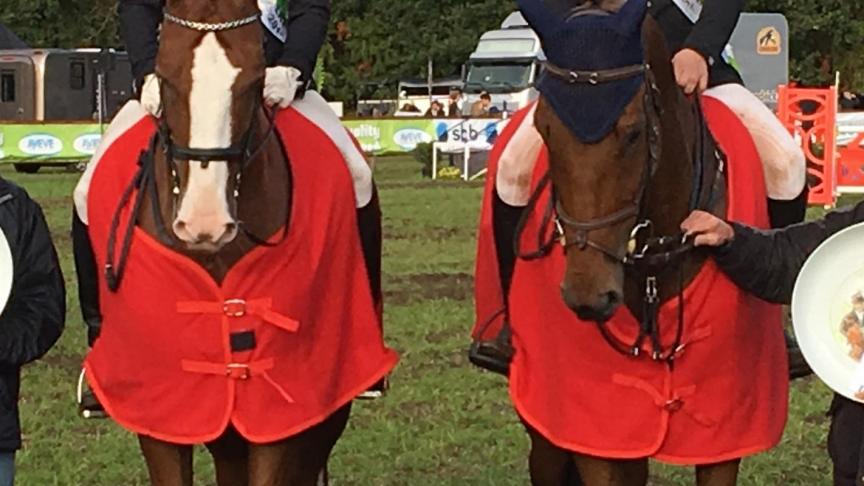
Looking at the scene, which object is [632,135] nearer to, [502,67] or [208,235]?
[208,235]

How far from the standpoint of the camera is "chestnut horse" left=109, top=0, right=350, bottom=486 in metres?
5.10

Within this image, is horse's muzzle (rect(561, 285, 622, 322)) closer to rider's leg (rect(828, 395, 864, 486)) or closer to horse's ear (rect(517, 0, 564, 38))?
horse's ear (rect(517, 0, 564, 38))

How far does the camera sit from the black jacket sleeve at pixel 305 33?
6355mm

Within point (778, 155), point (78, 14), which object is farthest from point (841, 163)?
point (78, 14)

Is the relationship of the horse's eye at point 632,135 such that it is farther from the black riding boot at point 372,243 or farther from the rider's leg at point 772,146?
the black riding boot at point 372,243

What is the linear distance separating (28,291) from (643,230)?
226 cm

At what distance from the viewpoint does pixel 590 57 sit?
4918 mm

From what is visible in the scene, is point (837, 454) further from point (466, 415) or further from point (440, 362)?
point (440, 362)

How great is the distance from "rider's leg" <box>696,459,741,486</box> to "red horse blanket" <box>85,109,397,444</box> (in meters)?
1.38

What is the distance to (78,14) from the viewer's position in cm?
6369

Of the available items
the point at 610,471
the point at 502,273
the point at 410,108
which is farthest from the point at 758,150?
the point at 410,108

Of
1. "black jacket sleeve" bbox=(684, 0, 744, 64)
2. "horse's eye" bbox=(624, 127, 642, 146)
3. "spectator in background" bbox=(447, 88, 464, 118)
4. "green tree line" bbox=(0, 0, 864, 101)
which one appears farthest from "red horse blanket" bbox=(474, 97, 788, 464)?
"green tree line" bbox=(0, 0, 864, 101)

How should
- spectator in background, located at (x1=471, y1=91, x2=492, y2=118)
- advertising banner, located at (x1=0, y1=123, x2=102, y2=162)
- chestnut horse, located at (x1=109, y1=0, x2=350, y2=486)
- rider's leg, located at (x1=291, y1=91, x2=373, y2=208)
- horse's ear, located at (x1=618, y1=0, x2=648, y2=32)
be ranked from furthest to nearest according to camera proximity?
1. spectator in background, located at (x1=471, y1=91, x2=492, y2=118)
2. advertising banner, located at (x1=0, y1=123, x2=102, y2=162)
3. rider's leg, located at (x1=291, y1=91, x2=373, y2=208)
4. chestnut horse, located at (x1=109, y1=0, x2=350, y2=486)
5. horse's ear, located at (x1=618, y1=0, x2=648, y2=32)

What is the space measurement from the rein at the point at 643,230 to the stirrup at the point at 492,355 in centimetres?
65
